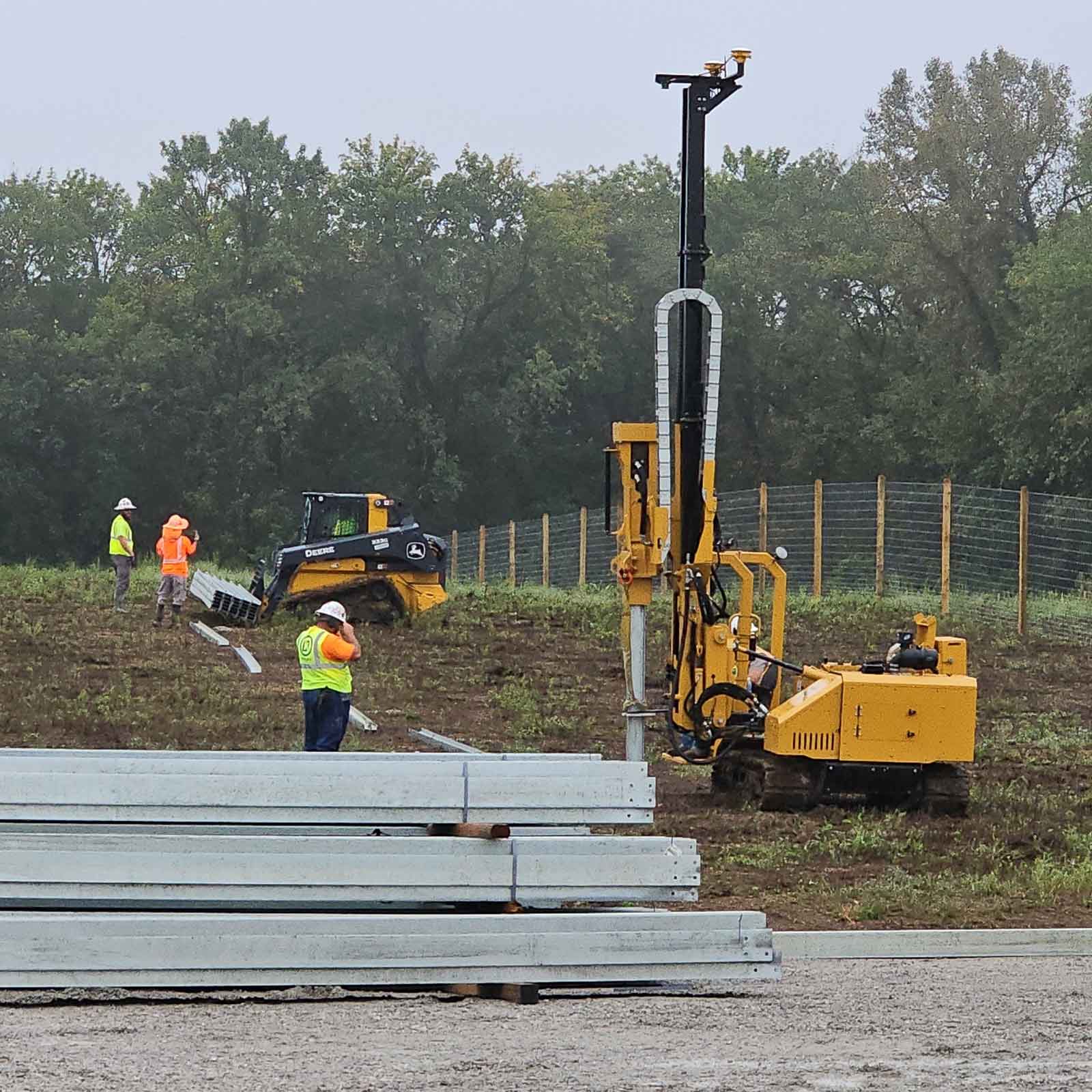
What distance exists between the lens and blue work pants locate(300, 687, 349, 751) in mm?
15203

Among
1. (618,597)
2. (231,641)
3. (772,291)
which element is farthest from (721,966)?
(772,291)

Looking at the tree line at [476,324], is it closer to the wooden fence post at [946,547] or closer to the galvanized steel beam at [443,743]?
the wooden fence post at [946,547]

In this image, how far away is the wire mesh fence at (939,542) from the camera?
29688mm

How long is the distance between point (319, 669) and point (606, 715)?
6.49 meters

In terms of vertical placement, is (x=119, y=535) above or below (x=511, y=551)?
below

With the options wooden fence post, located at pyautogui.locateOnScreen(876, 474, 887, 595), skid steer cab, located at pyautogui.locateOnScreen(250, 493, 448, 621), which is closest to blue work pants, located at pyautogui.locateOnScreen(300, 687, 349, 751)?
skid steer cab, located at pyautogui.locateOnScreen(250, 493, 448, 621)

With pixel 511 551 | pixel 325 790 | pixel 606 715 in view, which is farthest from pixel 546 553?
pixel 325 790

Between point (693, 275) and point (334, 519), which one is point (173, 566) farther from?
point (693, 275)

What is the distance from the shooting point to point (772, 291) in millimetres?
58906

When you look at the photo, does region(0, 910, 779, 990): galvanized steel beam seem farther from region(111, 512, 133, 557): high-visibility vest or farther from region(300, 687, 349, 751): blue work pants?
region(111, 512, 133, 557): high-visibility vest

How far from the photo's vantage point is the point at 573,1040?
7.67 m

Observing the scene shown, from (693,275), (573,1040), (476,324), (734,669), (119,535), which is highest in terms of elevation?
(476,324)

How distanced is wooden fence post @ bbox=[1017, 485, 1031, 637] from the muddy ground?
470 millimetres

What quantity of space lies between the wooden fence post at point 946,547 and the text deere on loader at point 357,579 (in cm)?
802
